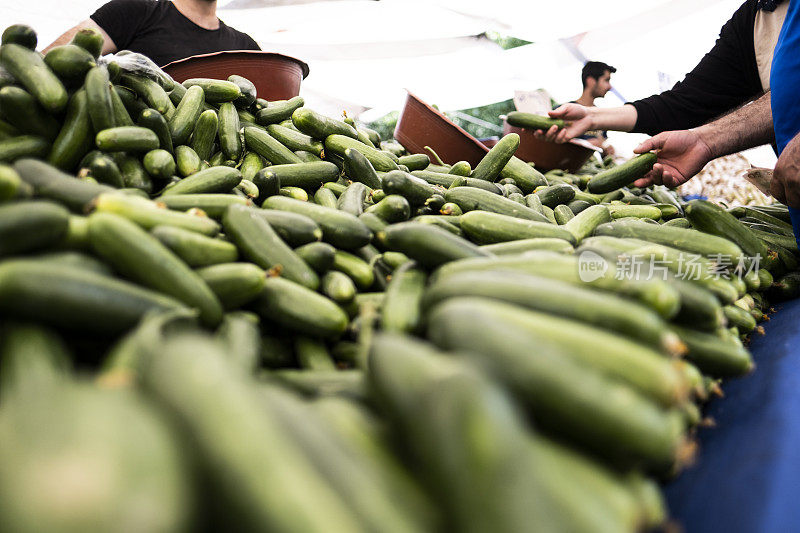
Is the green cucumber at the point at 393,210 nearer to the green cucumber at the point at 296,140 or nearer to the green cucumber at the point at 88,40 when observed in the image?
the green cucumber at the point at 296,140

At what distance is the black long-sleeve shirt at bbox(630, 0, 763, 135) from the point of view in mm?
4207

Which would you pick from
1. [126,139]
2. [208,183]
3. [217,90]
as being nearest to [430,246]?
[208,183]

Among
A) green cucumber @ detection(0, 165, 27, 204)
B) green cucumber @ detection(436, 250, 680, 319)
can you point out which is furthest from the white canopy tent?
green cucumber @ detection(436, 250, 680, 319)

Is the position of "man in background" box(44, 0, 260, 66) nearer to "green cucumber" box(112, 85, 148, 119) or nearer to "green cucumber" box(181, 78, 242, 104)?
"green cucumber" box(181, 78, 242, 104)

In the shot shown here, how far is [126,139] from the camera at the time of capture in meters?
2.15

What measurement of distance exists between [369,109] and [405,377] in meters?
10.8

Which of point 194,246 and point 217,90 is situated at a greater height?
point 217,90

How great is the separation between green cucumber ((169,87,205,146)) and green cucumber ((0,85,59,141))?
0.52 meters

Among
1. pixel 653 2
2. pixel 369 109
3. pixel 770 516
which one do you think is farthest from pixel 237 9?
pixel 770 516

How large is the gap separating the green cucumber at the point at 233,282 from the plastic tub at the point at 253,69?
2730mm

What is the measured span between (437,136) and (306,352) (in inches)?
116

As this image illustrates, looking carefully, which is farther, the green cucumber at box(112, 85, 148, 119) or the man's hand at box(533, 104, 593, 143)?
the man's hand at box(533, 104, 593, 143)

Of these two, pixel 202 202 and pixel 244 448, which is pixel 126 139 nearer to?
pixel 202 202

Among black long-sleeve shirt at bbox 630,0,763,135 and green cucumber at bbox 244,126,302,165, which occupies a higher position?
black long-sleeve shirt at bbox 630,0,763,135
